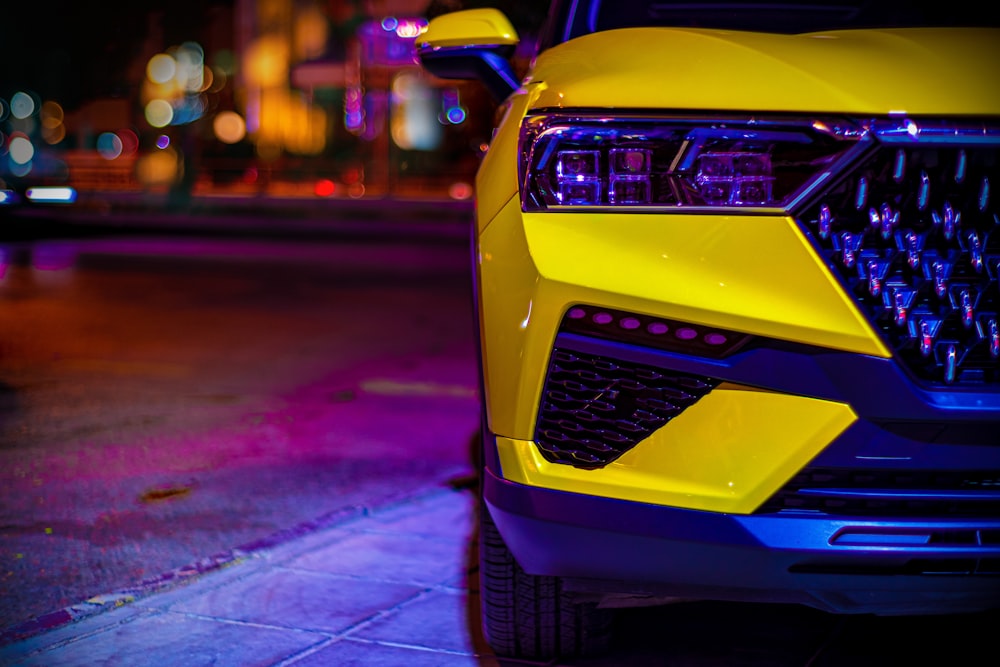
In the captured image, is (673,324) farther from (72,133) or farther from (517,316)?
(72,133)

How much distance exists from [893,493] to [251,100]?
4380 centimetres

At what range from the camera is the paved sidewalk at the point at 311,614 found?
11.3 feet

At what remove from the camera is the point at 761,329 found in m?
2.47

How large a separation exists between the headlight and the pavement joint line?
6.29 ft

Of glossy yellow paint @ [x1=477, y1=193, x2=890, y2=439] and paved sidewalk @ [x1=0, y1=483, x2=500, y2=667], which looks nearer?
glossy yellow paint @ [x1=477, y1=193, x2=890, y2=439]

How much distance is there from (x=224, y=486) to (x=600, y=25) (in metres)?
2.61

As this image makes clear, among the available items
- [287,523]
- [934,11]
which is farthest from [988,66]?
[287,523]

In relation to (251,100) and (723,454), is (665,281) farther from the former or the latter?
(251,100)

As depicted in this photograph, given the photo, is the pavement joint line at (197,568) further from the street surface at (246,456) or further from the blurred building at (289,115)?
the blurred building at (289,115)

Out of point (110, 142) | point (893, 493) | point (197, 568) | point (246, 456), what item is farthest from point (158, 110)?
point (893, 493)

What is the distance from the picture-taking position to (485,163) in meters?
3.30

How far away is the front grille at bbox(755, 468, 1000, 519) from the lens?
250 centimetres

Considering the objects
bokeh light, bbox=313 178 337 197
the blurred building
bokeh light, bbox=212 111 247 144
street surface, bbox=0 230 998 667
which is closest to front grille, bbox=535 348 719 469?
street surface, bbox=0 230 998 667

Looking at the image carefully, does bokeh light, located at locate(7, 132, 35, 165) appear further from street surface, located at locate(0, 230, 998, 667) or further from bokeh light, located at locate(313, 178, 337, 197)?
street surface, located at locate(0, 230, 998, 667)
